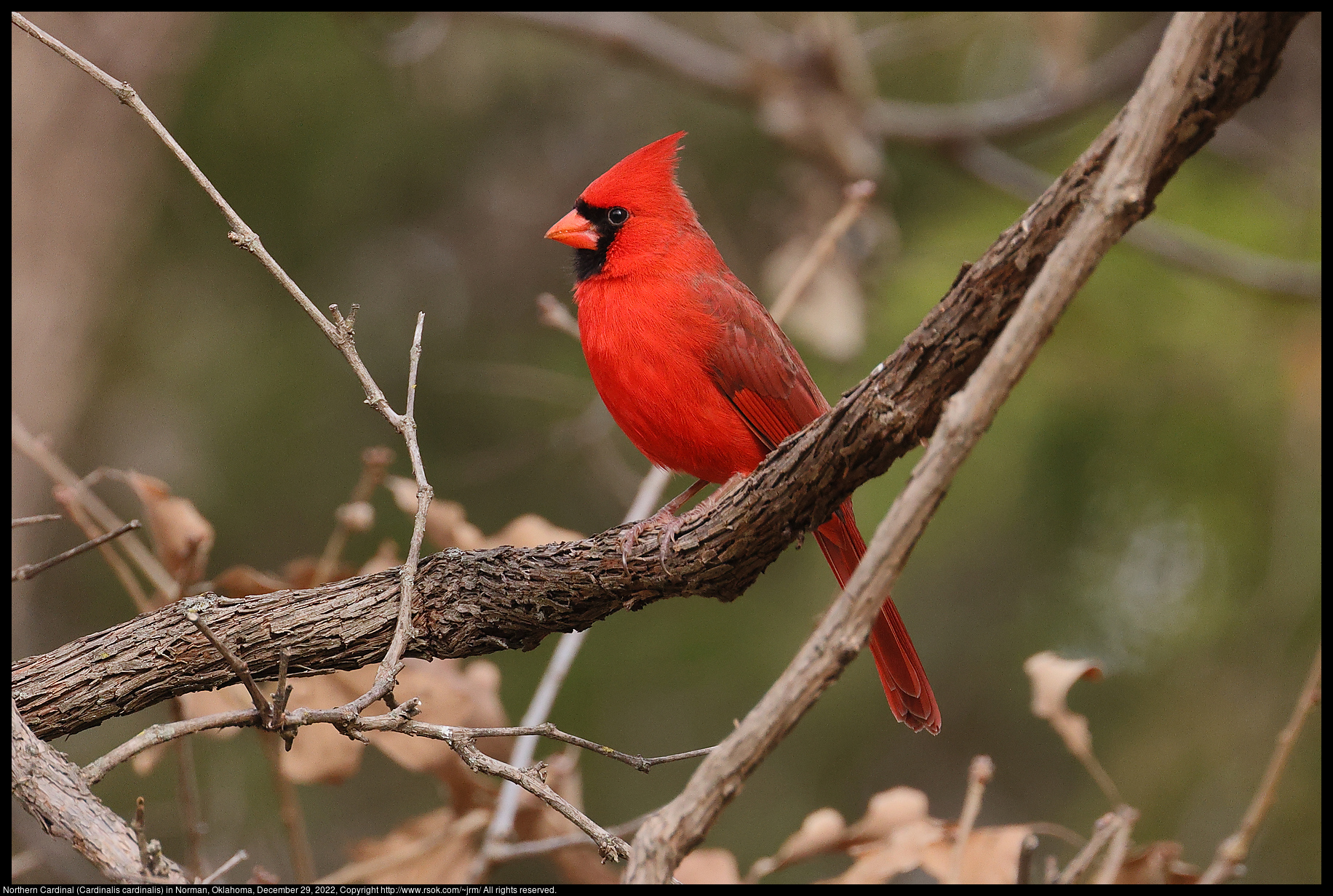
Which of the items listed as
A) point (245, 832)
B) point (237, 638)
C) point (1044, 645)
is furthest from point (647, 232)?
point (245, 832)

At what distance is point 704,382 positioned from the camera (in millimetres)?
2719

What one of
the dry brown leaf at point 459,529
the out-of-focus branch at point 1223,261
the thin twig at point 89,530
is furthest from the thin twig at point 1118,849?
the out-of-focus branch at point 1223,261

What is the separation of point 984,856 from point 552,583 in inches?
37.1

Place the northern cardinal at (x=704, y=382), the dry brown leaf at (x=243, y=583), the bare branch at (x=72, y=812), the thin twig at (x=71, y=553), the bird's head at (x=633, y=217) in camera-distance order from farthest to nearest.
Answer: the bird's head at (x=633, y=217)
the northern cardinal at (x=704, y=382)
the dry brown leaf at (x=243, y=583)
the thin twig at (x=71, y=553)
the bare branch at (x=72, y=812)

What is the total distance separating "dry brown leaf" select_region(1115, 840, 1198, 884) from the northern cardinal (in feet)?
2.16

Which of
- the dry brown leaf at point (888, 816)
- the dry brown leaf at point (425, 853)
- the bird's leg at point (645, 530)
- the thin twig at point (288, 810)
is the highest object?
the bird's leg at point (645, 530)

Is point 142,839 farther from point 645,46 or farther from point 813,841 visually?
point 645,46

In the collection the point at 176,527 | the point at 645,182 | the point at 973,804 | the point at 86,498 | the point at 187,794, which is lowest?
the point at 973,804

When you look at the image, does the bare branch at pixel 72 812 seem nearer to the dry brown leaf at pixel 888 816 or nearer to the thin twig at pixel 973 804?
the thin twig at pixel 973 804

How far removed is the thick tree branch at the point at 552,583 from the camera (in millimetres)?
1567

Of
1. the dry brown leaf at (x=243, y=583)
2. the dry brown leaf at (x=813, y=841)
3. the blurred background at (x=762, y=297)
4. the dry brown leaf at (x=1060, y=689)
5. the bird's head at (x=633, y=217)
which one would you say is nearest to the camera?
the dry brown leaf at (x=1060, y=689)

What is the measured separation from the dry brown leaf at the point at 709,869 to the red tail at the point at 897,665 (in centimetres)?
56

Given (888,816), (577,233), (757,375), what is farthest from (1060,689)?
(577,233)

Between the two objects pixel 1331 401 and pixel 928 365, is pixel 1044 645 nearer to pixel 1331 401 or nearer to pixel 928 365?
pixel 1331 401
